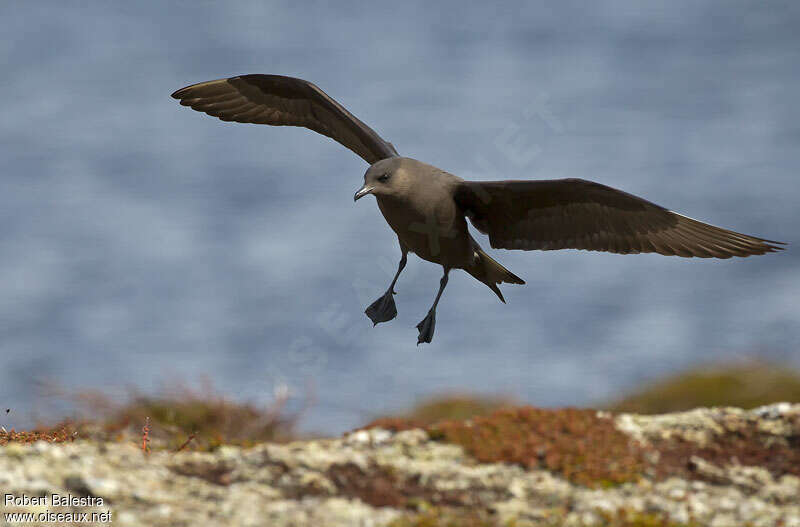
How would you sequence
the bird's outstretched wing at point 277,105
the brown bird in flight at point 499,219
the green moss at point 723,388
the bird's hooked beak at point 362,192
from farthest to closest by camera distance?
the green moss at point 723,388 → the bird's outstretched wing at point 277,105 → the brown bird in flight at point 499,219 → the bird's hooked beak at point 362,192

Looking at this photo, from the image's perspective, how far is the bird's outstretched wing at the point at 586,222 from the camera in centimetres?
1005

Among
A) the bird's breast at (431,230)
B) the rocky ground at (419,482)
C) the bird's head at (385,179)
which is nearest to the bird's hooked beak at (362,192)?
the bird's head at (385,179)

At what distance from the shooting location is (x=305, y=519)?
586 cm

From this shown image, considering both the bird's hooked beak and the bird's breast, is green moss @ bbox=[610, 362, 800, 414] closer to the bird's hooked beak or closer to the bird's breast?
the bird's breast

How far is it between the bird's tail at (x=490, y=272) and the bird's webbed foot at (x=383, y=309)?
3.34 ft

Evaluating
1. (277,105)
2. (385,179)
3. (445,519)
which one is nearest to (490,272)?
(385,179)

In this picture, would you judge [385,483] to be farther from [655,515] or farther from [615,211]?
[615,211]

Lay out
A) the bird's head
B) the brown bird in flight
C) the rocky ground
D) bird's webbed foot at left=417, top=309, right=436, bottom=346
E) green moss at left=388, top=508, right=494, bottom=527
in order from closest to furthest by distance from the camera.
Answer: green moss at left=388, top=508, right=494, bottom=527 < the rocky ground < the bird's head < the brown bird in flight < bird's webbed foot at left=417, top=309, right=436, bottom=346

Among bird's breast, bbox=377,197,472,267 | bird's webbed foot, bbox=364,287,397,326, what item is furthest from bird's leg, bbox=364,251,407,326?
bird's breast, bbox=377,197,472,267

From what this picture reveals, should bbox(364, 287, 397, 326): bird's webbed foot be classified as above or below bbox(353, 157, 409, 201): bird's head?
below

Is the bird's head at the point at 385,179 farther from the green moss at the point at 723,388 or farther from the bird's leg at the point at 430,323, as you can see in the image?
the green moss at the point at 723,388

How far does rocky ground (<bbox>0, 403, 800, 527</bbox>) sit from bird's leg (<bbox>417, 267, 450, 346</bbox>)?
3287 mm

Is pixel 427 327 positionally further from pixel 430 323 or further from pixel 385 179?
pixel 385 179

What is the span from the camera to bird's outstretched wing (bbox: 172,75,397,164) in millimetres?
→ 11656
